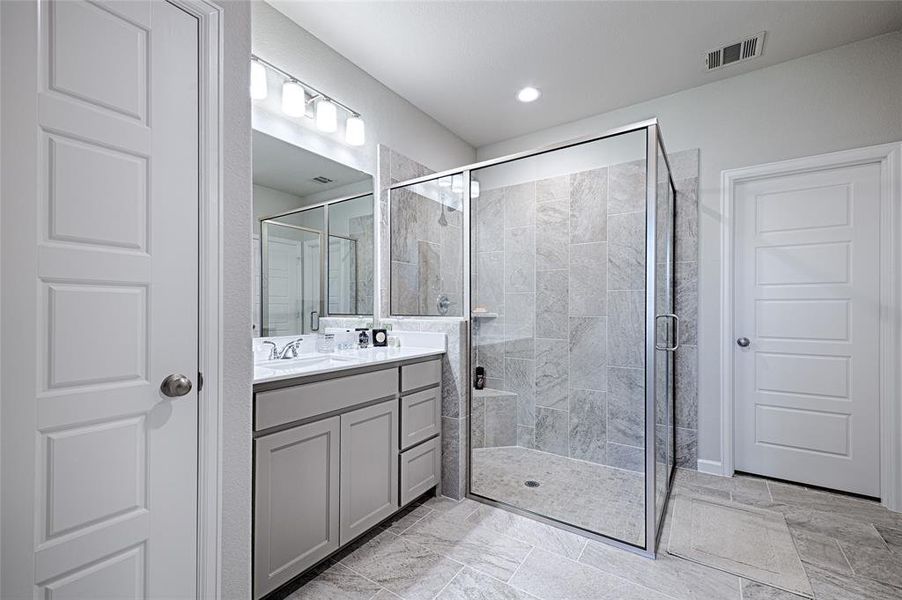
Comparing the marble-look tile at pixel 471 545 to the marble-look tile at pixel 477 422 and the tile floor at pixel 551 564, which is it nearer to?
the tile floor at pixel 551 564

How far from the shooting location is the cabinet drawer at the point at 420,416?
7.02 ft

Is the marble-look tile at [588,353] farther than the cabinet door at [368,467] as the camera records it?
Yes

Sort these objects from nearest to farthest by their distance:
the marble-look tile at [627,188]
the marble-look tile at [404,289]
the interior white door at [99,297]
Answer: the interior white door at [99,297] → the marble-look tile at [627,188] → the marble-look tile at [404,289]

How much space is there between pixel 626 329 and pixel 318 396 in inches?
61.3

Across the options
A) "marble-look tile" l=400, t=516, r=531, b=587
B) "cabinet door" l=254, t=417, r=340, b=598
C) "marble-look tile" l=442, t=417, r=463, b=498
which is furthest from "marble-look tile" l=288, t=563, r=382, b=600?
"marble-look tile" l=442, t=417, r=463, b=498

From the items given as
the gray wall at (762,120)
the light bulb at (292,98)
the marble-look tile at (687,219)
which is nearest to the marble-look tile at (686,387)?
the gray wall at (762,120)

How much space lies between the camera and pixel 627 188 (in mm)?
2143

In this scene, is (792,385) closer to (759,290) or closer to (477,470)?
(759,290)

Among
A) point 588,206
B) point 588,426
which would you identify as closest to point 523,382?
point 588,426

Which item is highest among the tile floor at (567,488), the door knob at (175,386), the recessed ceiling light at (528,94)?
the recessed ceiling light at (528,94)

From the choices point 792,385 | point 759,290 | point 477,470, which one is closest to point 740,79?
point 759,290

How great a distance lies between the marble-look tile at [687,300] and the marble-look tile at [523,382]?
1.24m

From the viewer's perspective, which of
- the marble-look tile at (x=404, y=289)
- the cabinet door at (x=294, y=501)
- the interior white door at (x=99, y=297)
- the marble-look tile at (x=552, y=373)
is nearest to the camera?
the interior white door at (x=99, y=297)

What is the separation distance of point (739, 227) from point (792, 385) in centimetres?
109
